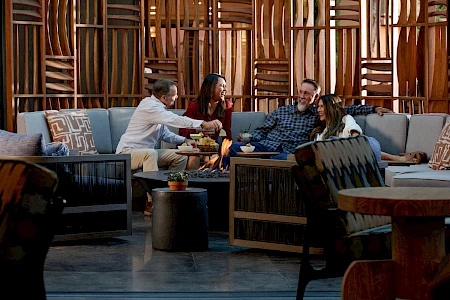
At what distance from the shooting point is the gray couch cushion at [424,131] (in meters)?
8.00

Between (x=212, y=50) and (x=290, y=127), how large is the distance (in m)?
1.65

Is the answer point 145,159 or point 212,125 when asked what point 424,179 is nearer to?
point 212,125

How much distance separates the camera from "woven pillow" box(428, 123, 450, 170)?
7.38 meters

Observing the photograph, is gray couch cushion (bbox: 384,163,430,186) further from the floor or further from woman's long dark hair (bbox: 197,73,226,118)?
woman's long dark hair (bbox: 197,73,226,118)

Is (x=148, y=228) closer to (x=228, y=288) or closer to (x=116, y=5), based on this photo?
(x=228, y=288)

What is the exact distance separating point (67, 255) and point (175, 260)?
2.32ft

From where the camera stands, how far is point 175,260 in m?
5.77

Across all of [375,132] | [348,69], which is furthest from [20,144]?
[348,69]

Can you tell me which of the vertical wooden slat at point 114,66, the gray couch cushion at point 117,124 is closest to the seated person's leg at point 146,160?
the gray couch cushion at point 117,124

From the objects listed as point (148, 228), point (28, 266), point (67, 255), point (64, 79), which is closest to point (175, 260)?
point (67, 255)

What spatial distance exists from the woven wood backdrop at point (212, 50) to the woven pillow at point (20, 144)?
10.8ft

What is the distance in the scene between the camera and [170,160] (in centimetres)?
835

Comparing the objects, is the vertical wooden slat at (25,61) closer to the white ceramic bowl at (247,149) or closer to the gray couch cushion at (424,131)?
the white ceramic bowl at (247,149)

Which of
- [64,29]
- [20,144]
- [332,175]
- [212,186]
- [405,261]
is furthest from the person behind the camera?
[64,29]
